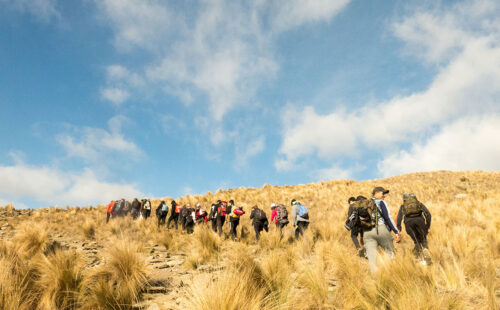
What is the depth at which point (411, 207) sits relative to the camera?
617 centimetres

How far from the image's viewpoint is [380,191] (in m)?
5.42

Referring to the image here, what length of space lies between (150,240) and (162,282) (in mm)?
6729

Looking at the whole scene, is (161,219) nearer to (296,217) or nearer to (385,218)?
(296,217)

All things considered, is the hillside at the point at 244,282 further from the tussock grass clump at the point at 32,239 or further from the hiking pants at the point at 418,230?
the hiking pants at the point at 418,230

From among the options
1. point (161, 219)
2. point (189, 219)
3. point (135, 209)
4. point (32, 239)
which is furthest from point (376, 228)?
point (135, 209)

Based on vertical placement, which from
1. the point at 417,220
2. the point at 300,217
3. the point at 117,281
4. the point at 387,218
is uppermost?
the point at 300,217

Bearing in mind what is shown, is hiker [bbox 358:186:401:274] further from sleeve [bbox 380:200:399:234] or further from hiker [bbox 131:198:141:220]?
hiker [bbox 131:198:141:220]

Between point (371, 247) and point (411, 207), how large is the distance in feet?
6.96

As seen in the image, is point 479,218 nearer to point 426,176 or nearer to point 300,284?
point 300,284

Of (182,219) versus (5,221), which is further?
(5,221)

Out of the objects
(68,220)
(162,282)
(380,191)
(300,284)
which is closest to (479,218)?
(380,191)

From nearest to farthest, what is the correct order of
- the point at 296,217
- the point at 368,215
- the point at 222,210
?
the point at 368,215, the point at 296,217, the point at 222,210

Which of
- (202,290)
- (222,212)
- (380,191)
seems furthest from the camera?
(222,212)

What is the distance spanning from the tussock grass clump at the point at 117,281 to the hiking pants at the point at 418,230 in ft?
20.2
